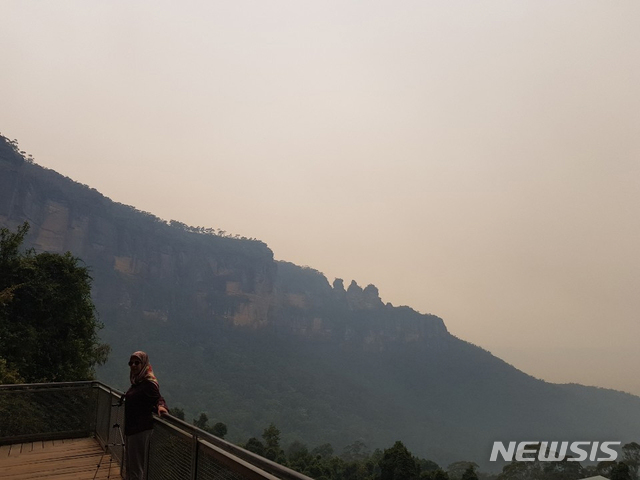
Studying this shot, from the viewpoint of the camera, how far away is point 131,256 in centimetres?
14575

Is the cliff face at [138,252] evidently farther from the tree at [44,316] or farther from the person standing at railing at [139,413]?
the person standing at railing at [139,413]

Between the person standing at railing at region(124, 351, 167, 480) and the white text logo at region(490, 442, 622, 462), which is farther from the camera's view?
the white text logo at region(490, 442, 622, 462)

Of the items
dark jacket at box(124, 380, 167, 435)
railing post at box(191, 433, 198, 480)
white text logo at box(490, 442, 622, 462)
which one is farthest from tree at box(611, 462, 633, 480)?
railing post at box(191, 433, 198, 480)

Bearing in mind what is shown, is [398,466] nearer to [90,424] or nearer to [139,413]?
[90,424]

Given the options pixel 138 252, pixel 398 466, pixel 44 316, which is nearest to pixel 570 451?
pixel 398 466

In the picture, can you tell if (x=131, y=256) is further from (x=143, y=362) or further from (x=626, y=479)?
(x=143, y=362)

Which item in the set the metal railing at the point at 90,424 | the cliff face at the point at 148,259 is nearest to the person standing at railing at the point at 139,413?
Answer: the metal railing at the point at 90,424

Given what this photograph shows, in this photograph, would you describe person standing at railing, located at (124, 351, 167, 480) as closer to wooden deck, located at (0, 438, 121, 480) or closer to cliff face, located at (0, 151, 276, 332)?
wooden deck, located at (0, 438, 121, 480)

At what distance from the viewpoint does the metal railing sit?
4422mm

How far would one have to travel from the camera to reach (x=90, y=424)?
9.09m

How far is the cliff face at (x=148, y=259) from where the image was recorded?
397 ft

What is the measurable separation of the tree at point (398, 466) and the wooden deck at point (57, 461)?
41.0 m

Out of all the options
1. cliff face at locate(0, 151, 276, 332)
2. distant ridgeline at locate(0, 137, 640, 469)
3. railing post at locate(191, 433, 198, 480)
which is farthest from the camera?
cliff face at locate(0, 151, 276, 332)

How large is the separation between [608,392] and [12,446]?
237118 mm
